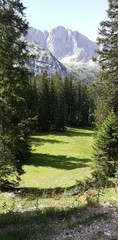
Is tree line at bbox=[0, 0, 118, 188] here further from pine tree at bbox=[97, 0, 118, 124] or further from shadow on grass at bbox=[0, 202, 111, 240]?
shadow on grass at bbox=[0, 202, 111, 240]

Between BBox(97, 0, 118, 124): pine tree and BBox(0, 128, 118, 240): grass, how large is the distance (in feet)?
29.0

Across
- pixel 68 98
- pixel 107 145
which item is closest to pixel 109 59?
pixel 107 145

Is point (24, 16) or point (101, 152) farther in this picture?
point (101, 152)

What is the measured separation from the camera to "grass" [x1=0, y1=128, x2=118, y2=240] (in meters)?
9.63

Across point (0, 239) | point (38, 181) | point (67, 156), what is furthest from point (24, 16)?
point (67, 156)

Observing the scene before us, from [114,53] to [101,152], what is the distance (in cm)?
882

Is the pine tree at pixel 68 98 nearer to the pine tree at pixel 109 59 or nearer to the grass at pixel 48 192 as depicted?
the grass at pixel 48 192

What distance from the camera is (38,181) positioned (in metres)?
36.8

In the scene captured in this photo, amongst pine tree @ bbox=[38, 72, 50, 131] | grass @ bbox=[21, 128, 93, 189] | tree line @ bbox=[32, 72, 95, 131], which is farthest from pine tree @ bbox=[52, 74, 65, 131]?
grass @ bbox=[21, 128, 93, 189]

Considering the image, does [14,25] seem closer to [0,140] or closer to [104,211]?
[0,140]

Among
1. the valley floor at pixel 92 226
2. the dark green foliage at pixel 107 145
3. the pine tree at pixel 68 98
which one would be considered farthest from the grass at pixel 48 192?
the pine tree at pixel 68 98

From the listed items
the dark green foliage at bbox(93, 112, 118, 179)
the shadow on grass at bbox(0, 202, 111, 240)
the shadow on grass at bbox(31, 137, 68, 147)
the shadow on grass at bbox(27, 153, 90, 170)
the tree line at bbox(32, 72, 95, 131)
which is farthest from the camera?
the tree line at bbox(32, 72, 95, 131)

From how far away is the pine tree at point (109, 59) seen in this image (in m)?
29.2

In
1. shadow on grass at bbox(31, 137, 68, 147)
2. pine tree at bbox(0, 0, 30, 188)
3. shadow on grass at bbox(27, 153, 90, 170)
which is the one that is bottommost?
shadow on grass at bbox(27, 153, 90, 170)
